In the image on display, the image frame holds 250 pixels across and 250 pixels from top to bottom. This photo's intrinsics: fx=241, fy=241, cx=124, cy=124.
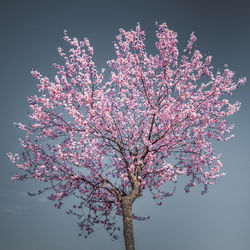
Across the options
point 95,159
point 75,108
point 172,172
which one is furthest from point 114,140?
→ point 172,172

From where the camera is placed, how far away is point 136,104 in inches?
507

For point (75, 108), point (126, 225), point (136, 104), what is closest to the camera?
point (126, 225)

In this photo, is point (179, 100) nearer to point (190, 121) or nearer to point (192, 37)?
point (190, 121)

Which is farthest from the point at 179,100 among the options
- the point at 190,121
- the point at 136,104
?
the point at 136,104

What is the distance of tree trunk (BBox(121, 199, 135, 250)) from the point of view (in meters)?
10.2

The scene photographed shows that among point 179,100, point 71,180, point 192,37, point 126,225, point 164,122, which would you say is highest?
point 192,37

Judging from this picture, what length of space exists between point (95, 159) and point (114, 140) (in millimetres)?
1623

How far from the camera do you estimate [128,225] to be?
10.5 metres

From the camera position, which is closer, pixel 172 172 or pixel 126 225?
pixel 126 225

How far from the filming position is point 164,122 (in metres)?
11.6

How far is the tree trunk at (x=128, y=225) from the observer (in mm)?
10159

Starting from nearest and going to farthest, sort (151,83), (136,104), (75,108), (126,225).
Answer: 1. (126,225)
2. (75,108)
3. (151,83)
4. (136,104)

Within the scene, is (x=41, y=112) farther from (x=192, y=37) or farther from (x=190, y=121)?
(x=192, y=37)

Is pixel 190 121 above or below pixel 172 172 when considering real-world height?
above
